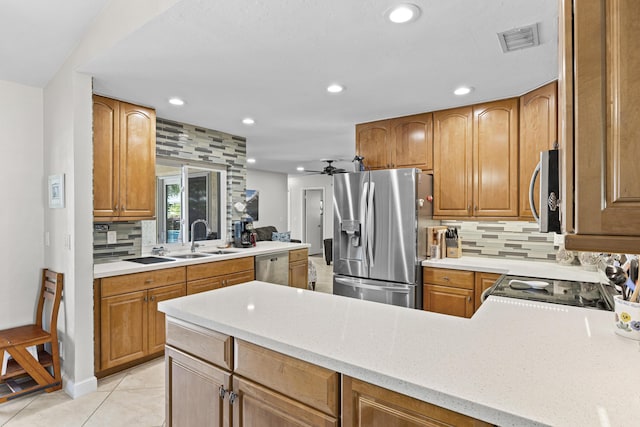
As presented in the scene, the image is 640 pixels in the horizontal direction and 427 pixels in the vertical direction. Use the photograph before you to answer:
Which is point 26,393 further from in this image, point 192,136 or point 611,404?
point 611,404

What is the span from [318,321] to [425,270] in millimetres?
1993

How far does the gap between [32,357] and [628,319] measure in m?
3.47

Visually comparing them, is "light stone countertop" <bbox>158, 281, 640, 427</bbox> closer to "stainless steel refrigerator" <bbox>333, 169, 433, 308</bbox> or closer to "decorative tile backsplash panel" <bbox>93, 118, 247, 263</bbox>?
"stainless steel refrigerator" <bbox>333, 169, 433, 308</bbox>

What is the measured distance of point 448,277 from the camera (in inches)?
119

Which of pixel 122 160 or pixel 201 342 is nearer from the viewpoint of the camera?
pixel 201 342

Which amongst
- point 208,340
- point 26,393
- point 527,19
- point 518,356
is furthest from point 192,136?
point 518,356

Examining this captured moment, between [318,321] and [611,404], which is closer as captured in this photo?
[611,404]

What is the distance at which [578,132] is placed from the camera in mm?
692

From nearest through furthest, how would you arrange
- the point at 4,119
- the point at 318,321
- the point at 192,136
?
1. the point at 318,321
2. the point at 4,119
3. the point at 192,136

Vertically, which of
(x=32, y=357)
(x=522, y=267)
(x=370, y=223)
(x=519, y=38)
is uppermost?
(x=519, y=38)

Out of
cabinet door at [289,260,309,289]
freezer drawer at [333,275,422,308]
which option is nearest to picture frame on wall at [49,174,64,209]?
freezer drawer at [333,275,422,308]

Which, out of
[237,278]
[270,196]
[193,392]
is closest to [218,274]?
[237,278]

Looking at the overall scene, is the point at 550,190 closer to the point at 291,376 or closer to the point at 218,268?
the point at 291,376

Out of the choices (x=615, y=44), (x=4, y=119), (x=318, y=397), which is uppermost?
(x=4, y=119)
